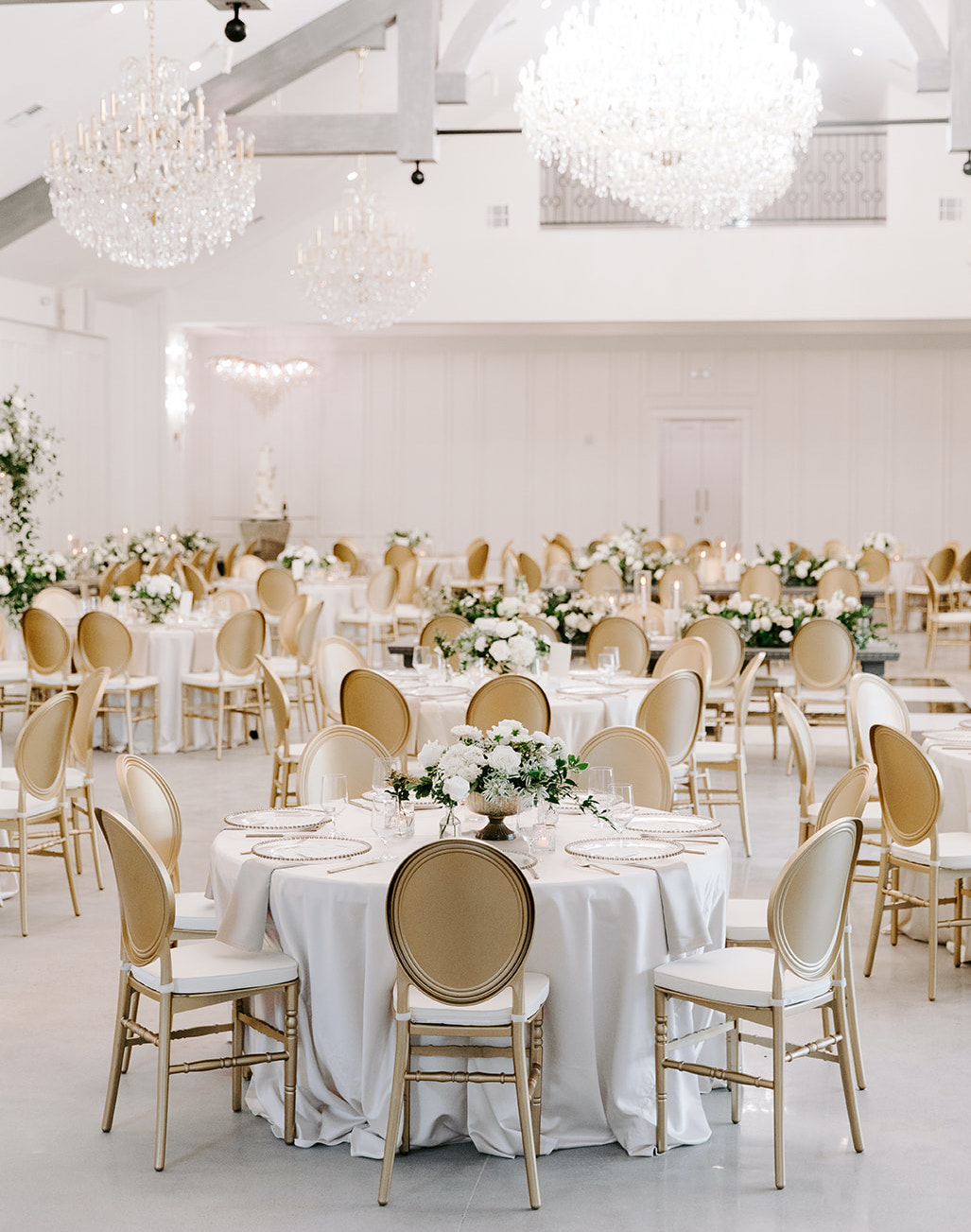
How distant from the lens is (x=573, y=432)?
1850cm

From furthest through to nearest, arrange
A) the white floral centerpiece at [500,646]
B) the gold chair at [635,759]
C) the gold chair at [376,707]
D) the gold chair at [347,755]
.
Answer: the white floral centerpiece at [500,646]
the gold chair at [376,707]
the gold chair at [347,755]
the gold chair at [635,759]

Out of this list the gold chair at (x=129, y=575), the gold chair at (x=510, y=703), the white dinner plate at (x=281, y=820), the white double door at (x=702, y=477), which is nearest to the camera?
the white dinner plate at (x=281, y=820)

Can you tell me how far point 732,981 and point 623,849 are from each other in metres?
0.48

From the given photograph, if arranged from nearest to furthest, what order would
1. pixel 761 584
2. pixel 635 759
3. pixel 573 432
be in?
pixel 635 759 < pixel 761 584 < pixel 573 432

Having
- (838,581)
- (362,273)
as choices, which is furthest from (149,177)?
(838,581)

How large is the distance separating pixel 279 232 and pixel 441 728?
37.2 feet

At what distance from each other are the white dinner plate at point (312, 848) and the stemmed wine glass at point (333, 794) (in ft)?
1.16

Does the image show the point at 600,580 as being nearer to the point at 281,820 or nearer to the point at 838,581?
the point at 838,581

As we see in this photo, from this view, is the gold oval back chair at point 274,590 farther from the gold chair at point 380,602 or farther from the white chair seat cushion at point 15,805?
the white chair seat cushion at point 15,805

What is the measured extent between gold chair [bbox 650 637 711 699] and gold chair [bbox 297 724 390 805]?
2.80 metres

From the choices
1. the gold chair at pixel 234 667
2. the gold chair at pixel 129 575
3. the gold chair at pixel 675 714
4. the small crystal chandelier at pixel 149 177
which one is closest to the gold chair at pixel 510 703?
the gold chair at pixel 675 714

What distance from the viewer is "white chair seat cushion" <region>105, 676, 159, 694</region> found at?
8.96 metres

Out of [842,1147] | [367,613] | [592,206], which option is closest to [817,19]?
[592,206]

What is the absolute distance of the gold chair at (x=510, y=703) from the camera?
6129mm
